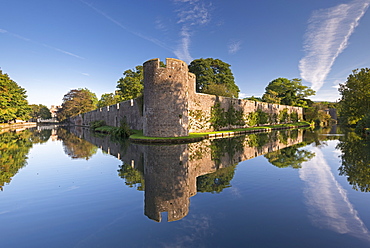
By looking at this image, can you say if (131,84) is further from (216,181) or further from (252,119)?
(216,181)

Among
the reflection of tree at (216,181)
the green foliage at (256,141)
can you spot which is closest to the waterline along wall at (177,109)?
the green foliage at (256,141)

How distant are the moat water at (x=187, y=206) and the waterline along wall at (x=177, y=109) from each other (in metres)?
7.76

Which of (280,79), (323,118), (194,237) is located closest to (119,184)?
(194,237)

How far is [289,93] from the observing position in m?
50.9

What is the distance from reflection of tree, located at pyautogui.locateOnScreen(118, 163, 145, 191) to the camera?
18.0 feet

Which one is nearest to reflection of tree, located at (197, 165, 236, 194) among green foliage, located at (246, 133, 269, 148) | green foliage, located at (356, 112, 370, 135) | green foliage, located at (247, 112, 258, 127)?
green foliage, located at (246, 133, 269, 148)

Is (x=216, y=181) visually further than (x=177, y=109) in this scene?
No

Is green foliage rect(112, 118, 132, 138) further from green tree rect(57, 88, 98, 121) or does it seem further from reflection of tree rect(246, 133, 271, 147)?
green tree rect(57, 88, 98, 121)

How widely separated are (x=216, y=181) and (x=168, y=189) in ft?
5.21

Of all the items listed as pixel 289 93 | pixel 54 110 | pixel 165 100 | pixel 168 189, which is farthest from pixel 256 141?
pixel 54 110

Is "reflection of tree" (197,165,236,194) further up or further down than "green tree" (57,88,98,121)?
further down

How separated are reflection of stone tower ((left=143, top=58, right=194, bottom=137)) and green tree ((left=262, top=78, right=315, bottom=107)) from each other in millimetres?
36963

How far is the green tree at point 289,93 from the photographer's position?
4792cm

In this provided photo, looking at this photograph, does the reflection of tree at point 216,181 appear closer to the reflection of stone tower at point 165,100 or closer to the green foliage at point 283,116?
the reflection of stone tower at point 165,100
